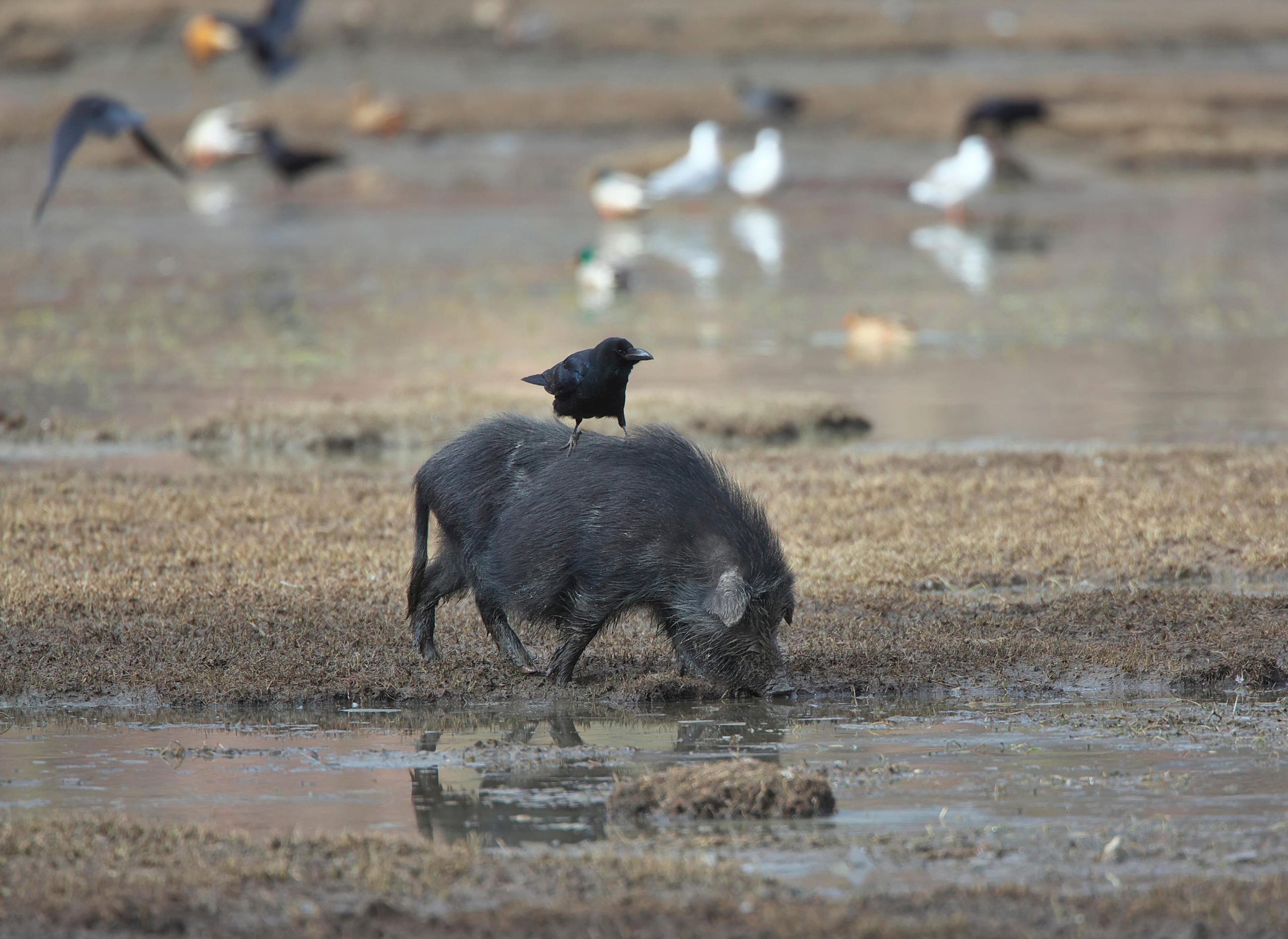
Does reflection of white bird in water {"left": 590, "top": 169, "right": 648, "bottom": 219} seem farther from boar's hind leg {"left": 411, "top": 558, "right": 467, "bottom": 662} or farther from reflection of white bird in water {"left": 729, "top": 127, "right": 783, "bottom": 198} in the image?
boar's hind leg {"left": 411, "top": 558, "right": 467, "bottom": 662}

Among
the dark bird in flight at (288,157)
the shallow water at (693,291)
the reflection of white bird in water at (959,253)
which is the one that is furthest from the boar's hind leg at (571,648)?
the dark bird in flight at (288,157)

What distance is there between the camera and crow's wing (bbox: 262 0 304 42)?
21125mm

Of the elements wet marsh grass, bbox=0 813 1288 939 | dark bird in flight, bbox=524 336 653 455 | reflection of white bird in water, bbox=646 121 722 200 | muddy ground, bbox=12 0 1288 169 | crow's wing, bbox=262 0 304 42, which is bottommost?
wet marsh grass, bbox=0 813 1288 939

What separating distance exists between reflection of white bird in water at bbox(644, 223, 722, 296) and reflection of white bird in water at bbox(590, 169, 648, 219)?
52 centimetres

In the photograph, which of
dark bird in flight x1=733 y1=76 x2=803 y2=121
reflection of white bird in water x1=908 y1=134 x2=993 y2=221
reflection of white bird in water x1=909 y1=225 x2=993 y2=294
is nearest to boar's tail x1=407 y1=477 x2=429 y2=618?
reflection of white bird in water x1=909 y1=225 x2=993 y2=294

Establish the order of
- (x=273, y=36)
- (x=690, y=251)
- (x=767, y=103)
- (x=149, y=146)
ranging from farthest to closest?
(x=767, y=103) → (x=690, y=251) → (x=273, y=36) → (x=149, y=146)

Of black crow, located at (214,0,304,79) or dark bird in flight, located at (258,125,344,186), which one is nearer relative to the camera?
black crow, located at (214,0,304,79)

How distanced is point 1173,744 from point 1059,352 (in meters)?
11.9

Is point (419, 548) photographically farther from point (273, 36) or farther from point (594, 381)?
point (273, 36)

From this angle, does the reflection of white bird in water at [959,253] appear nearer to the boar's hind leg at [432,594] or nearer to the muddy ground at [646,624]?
the muddy ground at [646,624]

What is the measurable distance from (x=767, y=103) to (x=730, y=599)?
28.8m

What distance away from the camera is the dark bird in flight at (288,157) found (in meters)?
31.6

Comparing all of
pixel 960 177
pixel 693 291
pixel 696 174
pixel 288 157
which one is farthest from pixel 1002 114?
pixel 288 157

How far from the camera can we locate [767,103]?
3503 centimetres
